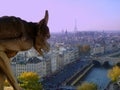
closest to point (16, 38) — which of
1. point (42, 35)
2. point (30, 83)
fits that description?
point (42, 35)

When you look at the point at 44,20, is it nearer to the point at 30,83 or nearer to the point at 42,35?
the point at 42,35

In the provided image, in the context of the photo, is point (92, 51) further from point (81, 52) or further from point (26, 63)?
point (26, 63)

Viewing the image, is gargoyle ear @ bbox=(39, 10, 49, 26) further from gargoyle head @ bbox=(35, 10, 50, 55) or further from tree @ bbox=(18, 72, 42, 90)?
tree @ bbox=(18, 72, 42, 90)

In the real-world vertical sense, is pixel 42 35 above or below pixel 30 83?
above

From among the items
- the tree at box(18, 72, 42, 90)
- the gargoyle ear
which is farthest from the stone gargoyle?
the tree at box(18, 72, 42, 90)

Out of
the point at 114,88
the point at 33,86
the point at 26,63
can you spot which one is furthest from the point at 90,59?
the point at 33,86

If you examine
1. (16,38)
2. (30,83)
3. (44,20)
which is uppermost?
(44,20)

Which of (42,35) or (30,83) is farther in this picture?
(30,83)

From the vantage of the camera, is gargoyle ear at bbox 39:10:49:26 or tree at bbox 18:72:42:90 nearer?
gargoyle ear at bbox 39:10:49:26

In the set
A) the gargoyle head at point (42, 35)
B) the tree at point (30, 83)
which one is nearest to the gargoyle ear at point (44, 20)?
the gargoyle head at point (42, 35)
